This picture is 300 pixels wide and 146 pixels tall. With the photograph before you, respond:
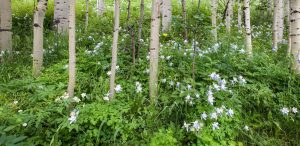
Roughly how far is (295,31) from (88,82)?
3.17 meters

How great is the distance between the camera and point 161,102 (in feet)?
11.2

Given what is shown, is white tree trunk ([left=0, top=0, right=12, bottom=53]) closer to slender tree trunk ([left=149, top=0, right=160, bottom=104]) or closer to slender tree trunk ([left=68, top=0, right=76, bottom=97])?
slender tree trunk ([left=68, top=0, right=76, bottom=97])

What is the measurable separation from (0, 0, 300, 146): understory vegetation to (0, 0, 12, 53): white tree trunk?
62 cm

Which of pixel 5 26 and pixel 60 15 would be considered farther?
pixel 60 15

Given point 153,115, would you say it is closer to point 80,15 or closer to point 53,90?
point 53,90

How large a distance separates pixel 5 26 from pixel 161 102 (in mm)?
3597

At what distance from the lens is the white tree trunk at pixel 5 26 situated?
206 inches

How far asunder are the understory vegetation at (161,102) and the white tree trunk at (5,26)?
2.02ft

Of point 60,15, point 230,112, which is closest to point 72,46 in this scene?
point 230,112

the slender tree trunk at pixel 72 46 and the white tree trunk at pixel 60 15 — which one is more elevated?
the white tree trunk at pixel 60 15

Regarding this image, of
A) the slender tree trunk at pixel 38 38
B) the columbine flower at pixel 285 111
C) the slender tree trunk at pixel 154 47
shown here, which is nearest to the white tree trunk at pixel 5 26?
the slender tree trunk at pixel 38 38

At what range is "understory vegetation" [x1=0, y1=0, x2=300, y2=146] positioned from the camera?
2994mm

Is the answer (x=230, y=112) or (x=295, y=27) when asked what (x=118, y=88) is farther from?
(x=295, y=27)

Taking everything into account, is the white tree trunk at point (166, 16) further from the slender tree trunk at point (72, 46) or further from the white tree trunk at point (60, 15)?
the slender tree trunk at point (72, 46)
